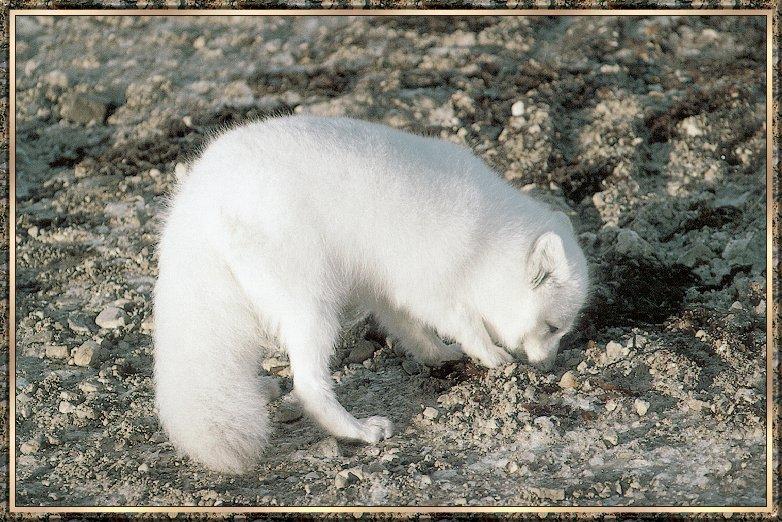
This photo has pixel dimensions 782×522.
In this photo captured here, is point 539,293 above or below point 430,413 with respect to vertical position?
above

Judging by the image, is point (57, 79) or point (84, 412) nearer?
point (84, 412)

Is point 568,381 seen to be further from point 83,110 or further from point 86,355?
point 83,110

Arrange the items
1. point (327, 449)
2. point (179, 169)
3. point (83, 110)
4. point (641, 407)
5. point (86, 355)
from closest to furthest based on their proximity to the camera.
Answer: point (327, 449) < point (641, 407) < point (86, 355) < point (179, 169) < point (83, 110)

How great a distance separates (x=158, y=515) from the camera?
3.76 m

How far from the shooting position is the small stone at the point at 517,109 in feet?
21.5

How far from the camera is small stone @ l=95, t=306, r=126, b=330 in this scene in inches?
199

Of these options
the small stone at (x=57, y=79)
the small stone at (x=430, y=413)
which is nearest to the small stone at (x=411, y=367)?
the small stone at (x=430, y=413)

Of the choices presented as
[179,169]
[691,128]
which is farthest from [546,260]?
[179,169]

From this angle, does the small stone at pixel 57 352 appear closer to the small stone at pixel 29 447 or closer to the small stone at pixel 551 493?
the small stone at pixel 29 447

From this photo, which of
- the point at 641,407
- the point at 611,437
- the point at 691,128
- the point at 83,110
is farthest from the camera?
the point at 83,110

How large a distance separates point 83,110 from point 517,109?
3.15 metres

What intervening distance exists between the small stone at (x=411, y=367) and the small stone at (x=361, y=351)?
198 mm

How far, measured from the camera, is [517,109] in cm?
657

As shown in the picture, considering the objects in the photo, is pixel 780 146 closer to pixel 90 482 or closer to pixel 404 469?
pixel 404 469
